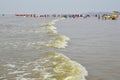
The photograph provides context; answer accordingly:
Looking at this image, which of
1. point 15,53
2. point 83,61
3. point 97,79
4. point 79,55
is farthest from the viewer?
point 15,53

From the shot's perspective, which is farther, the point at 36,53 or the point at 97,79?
the point at 36,53

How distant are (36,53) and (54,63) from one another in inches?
131

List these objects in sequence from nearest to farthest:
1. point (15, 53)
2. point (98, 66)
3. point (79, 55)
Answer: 1. point (98, 66)
2. point (79, 55)
3. point (15, 53)

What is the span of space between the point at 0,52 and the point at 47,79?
280 inches

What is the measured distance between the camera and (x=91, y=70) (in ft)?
35.4

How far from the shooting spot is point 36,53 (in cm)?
1543

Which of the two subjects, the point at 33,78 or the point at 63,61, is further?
the point at 63,61

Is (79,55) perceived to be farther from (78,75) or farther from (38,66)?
(78,75)

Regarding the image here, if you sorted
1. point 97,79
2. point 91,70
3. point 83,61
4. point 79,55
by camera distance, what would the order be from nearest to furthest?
point 97,79, point 91,70, point 83,61, point 79,55

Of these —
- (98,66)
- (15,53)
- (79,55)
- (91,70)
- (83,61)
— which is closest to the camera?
(91,70)

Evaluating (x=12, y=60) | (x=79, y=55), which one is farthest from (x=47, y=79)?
(x=79, y=55)

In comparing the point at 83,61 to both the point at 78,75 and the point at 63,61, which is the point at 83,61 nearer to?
the point at 63,61

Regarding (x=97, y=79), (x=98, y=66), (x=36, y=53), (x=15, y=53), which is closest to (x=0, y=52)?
(x=15, y=53)

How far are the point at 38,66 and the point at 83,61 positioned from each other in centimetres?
220
